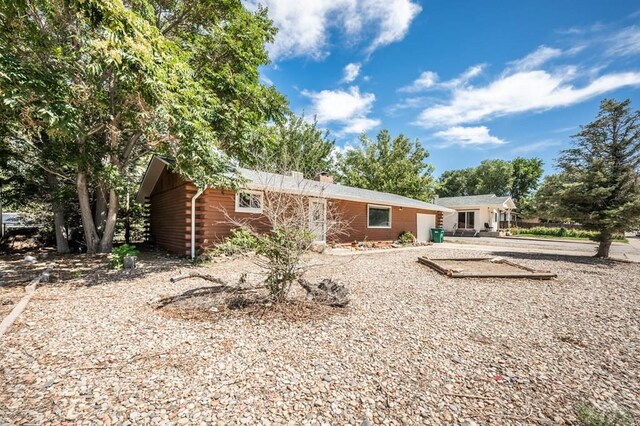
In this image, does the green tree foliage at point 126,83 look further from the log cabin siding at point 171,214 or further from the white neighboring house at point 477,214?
the white neighboring house at point 477,214

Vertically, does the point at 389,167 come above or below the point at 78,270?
above

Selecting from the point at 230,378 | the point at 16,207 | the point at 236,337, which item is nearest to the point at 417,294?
the point at 236,337

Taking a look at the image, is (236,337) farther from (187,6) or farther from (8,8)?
(187,6)

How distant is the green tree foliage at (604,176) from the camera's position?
33.8 feet

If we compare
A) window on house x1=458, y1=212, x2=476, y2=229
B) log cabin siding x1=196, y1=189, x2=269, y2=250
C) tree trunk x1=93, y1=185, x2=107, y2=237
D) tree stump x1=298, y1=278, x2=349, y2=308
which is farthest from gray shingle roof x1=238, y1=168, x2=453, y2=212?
window on house x1=458, y1=212, x2=476, y2=229

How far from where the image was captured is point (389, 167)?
90.5ft

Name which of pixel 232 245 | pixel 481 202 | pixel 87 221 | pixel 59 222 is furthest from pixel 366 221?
pixel 481 202

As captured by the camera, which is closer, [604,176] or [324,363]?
[324,363]

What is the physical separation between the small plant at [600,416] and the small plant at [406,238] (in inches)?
534

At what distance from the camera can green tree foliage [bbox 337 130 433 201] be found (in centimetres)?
2734

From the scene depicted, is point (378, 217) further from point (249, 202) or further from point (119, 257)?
point (119, 257)

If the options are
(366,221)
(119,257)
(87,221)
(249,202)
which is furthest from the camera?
(366,221)

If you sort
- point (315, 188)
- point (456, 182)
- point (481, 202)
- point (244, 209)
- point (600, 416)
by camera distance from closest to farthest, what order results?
point (600, 416)
point (244, 209)
point (315, 188)
point (481, 202)
point (456, 182)

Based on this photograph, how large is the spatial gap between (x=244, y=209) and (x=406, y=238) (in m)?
10.1
